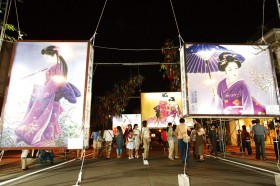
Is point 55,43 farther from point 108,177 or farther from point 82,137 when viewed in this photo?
point 108,177

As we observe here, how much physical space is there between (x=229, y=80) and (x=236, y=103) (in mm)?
856

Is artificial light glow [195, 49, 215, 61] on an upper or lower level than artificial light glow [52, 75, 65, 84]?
upper

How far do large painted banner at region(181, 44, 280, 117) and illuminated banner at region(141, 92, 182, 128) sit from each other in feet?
34.9

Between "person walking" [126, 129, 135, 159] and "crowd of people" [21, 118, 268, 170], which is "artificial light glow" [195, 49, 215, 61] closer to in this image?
"crowd of people" [21, 118, 268, 170]

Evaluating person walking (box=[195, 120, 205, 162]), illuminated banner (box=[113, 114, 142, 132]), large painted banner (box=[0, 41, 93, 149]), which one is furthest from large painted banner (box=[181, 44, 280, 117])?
illuminated banner (box=[113, 114, 142, 132])

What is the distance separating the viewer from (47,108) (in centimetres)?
637

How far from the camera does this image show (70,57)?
6.66 m

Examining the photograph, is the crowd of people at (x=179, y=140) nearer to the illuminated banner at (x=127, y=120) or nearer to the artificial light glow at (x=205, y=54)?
the artificial light glow at (x=205, y=54)

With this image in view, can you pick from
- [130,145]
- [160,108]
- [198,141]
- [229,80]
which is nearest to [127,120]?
[160,108]

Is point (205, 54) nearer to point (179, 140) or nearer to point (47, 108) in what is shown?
point (179, 140)

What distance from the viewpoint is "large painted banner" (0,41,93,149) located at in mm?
6199

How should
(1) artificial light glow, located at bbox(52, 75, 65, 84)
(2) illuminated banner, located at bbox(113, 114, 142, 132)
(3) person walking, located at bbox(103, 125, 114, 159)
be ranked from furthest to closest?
(2) illuminated banner, located at bbox(113, 114, 142, 132) → (3) person walking, located at bbox(103, 125, 114, 159) → (1) artificial light glow, located at bbox(52, 75, 65, 84)

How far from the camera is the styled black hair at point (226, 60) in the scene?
8234 mm

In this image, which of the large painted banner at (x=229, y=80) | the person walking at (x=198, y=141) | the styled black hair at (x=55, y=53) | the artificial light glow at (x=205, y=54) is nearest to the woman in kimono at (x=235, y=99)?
the large painted banner at (x=229, y=80)
